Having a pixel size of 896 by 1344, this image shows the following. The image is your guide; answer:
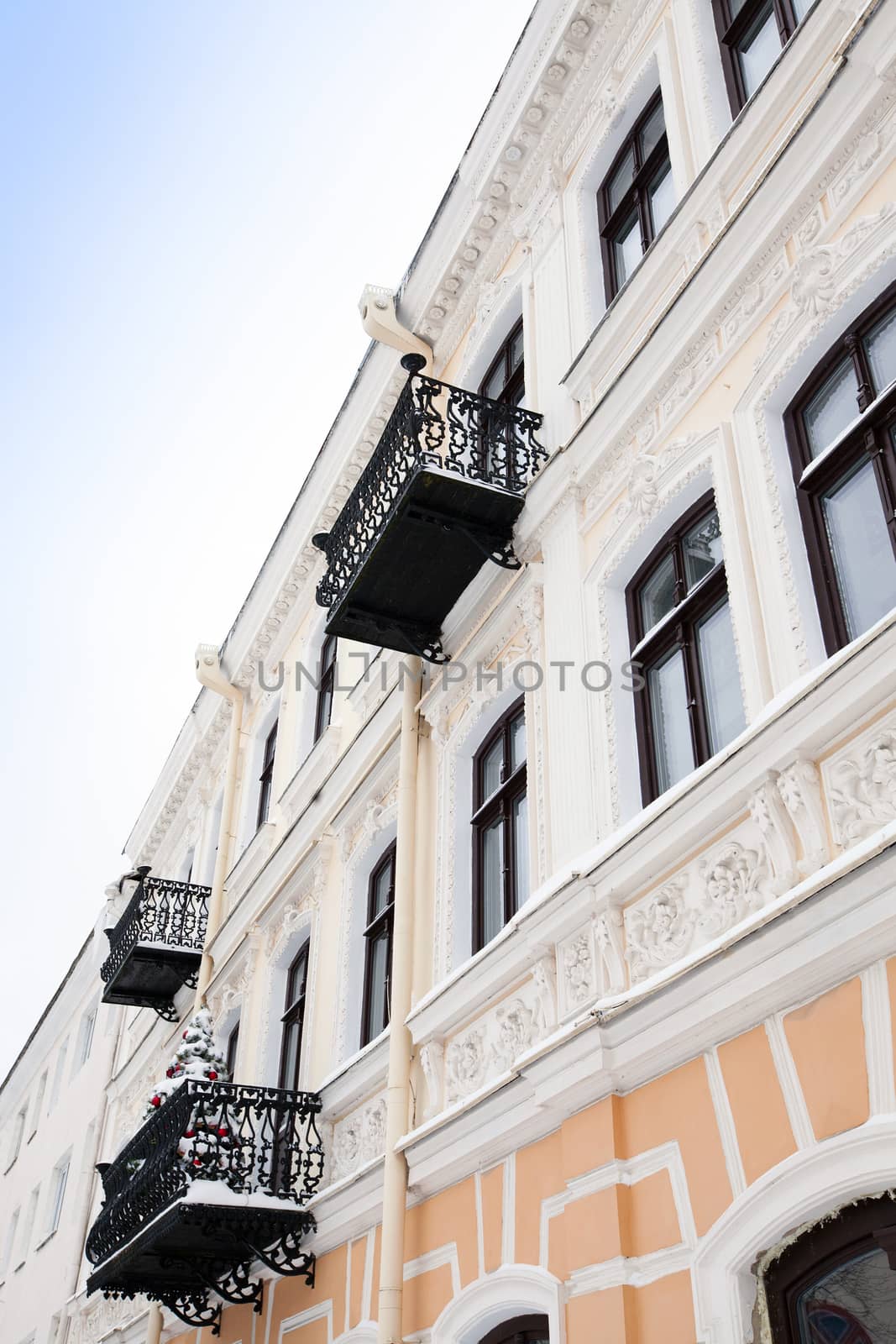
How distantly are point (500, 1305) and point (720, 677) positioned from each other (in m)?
3.43

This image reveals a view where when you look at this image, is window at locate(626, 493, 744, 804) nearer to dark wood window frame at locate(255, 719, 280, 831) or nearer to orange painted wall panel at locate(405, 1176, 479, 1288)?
orange painted wall panel at locate(405, 1176, 479, 1288)

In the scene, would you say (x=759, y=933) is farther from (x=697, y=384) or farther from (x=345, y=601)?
(x=345, y=601)

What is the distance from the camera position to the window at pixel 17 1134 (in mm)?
27578

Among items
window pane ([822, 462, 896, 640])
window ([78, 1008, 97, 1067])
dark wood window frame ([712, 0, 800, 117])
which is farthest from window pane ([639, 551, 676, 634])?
window ([78, 1008, 97, 1067])

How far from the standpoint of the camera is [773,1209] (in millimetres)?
4785

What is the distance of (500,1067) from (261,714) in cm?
916

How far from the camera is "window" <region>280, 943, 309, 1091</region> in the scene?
11.3 meters

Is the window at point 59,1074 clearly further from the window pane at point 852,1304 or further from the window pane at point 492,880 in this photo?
the window pane at point 852,1304

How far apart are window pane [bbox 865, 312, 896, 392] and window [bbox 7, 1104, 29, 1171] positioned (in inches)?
1038

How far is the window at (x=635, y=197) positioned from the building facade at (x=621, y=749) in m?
0.04

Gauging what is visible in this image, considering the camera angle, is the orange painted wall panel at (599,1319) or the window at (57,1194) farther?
the window at (57,1194)

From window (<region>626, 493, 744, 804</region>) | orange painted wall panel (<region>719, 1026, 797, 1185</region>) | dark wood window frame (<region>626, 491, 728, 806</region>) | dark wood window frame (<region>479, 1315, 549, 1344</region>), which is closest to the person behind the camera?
orange painted wall panel (<region>719, 1026, 797, 1185</region>)

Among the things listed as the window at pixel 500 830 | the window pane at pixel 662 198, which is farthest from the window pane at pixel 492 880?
the window pane at pixel 662 198

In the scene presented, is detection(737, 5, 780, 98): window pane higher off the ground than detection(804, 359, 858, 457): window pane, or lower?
higher
